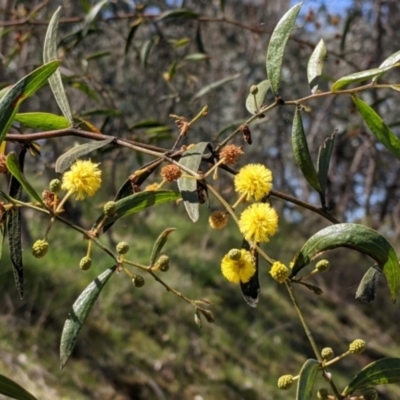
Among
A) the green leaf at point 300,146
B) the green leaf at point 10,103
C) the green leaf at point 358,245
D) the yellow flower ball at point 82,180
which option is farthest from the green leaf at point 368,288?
the green leaf at point 10,103

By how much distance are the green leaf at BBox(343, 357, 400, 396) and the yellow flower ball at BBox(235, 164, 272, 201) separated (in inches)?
8.9

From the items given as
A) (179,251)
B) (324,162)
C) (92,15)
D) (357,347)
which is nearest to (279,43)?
(324,162)

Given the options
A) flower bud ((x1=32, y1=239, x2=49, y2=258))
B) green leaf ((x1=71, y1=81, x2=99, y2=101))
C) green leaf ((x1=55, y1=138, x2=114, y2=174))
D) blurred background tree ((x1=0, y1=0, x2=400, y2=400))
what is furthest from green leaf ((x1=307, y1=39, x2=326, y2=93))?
blurred background tree ((x1=0, y1=0, x2=400, y2=400))

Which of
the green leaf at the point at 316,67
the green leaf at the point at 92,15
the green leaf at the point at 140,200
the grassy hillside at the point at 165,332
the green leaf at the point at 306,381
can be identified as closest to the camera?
the green leaf at the point at 306,381

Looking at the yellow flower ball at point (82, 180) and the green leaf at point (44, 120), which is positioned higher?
the green leaf at point (44, 120)

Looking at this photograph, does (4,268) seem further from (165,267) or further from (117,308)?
(165,267)

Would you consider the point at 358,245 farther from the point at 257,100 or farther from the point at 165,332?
the point at 165,332

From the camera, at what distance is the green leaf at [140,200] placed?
0.71m

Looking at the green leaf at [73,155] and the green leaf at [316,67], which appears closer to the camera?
the green leaf at [73,155]

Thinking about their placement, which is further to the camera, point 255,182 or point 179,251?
point 179,251

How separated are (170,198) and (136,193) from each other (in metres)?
0.04

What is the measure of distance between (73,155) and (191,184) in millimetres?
146

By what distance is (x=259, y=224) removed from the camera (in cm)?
66

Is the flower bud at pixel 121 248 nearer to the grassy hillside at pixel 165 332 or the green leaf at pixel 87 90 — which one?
the green leaf at pixel 87 90
